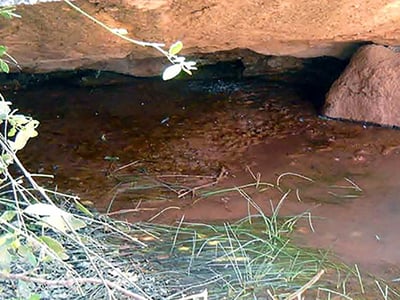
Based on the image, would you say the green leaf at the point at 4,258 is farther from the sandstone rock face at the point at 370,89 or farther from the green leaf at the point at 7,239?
the sandstone rock face at the point at 370,89

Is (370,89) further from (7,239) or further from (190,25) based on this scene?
(7,239)

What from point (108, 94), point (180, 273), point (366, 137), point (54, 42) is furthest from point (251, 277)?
point (108, 94)

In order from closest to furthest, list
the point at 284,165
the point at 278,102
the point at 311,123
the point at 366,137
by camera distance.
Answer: the point at 284,165, the point at 366,137, the point at 311,123, the point at 278,102

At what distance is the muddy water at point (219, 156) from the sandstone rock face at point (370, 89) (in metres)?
0.07

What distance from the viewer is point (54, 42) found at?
81.4 inches

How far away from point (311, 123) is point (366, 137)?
0.91 ft

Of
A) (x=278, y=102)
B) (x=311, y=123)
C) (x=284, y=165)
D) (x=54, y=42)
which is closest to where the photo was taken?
(x=54, y=42)

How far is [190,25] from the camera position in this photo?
1985 millimetres

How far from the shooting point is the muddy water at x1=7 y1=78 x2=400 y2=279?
2020 mm

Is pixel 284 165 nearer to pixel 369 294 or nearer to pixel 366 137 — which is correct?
pixel 366 137

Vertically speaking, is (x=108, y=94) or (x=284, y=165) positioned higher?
(x=284, y=165)

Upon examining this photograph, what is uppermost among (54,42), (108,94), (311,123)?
(54,42)

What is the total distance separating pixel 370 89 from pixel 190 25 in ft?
3.62

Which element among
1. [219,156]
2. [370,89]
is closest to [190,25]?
[219,156]
